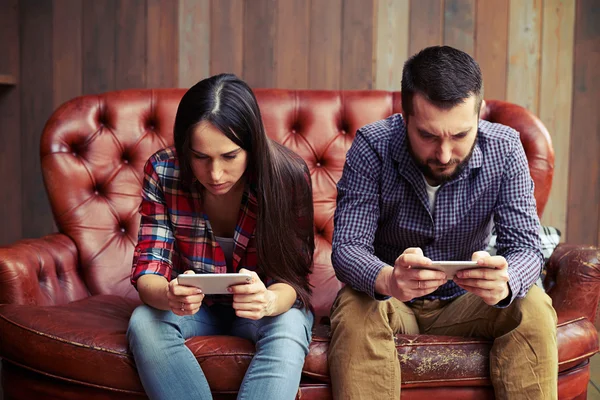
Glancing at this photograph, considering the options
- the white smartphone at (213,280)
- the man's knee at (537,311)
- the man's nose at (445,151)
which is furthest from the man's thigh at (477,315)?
the white smartphone at (213,280)

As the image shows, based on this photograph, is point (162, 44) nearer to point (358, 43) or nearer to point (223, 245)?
point (358, 43)

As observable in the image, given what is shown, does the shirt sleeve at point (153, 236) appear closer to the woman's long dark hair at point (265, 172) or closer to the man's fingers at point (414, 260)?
the woman's long dark hair at point (265, 172)

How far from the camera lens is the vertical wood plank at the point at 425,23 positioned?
259cm

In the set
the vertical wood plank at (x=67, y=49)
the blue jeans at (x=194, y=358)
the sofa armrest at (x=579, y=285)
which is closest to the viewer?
the blue jeans at (x=194, y=358)

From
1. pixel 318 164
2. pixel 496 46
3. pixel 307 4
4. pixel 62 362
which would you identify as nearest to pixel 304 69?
pixel 307 4

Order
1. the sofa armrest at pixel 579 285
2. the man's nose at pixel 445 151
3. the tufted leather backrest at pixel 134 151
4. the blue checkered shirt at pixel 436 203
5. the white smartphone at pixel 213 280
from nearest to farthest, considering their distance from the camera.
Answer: the white smartphone at pixel 213 280 < the man's nose at pixel 445 151 < the blue checkered shirt at pixel 436 203 < the sofa armrest at pixel 579 285 < the tufted leather backrest at pixel 134 151

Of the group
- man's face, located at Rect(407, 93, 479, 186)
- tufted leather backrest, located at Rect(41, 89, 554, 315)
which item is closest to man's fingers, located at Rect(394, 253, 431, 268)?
man's face, located at Rect(407, 93, 479, 186)

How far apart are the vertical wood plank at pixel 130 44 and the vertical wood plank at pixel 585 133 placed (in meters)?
1.62

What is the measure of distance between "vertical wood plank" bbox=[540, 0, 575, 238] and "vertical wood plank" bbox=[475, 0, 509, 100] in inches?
5.7

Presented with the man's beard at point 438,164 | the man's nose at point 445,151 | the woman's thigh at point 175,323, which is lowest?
the woman's thigh at point 175,323

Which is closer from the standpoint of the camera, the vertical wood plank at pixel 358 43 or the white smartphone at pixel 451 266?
the white smartphone at pixel 451 266

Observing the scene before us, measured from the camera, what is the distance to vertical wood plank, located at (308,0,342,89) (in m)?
2.60

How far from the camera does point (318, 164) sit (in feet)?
7.48

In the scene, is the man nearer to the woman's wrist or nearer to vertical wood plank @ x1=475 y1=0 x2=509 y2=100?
the woman's wrist
